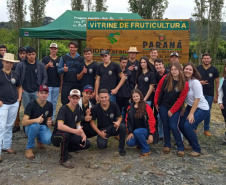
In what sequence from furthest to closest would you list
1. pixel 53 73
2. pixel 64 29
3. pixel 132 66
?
pixel 64 29
pixel 53 73
pixel 132 66

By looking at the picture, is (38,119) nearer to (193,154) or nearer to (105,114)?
(105,114)

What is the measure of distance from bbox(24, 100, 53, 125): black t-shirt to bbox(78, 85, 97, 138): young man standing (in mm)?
616

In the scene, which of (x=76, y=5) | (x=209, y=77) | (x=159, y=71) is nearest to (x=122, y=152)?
(x=159, y=71)

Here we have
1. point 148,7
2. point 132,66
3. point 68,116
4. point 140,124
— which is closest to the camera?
point 68,116

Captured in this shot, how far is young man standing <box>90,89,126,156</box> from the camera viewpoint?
4488 millimetres

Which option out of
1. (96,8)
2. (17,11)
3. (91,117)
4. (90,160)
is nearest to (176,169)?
(90,160)

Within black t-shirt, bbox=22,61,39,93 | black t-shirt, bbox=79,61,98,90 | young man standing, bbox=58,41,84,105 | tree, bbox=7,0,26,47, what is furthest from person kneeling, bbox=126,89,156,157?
tree, bbox=7,0,26,47

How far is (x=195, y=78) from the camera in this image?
14.5 ft

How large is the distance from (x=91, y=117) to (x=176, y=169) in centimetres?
180

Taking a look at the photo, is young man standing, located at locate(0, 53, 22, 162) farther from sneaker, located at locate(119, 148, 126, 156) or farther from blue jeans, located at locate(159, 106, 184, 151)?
blue jeans, located at locate(159, 106, 184, 151)

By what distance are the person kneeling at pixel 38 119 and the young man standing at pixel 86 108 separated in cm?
63

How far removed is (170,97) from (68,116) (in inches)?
75.1

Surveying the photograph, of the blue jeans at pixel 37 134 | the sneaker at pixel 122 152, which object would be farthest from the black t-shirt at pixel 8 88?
the sneaker at pixel 122 152

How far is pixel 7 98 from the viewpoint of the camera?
13.7 feet
